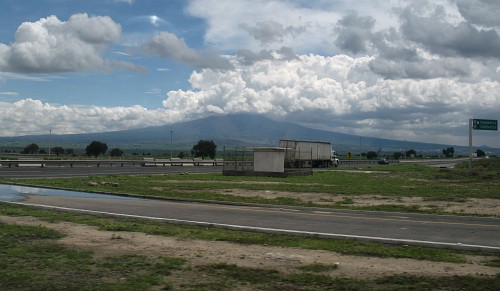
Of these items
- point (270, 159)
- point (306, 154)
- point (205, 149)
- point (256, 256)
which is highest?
point (205, 149)

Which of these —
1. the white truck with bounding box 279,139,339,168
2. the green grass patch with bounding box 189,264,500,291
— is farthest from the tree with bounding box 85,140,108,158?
the green grass patch with bounding box 189,264,500,291

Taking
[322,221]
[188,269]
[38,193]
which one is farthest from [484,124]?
[188,269]

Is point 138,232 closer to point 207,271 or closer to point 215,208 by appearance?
point 207,271

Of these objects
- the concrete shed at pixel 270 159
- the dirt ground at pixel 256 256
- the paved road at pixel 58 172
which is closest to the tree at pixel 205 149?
the paved road at pixel 58 172

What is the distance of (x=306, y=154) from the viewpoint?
65562mm

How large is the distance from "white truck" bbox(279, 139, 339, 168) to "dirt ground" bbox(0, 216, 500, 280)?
4201 centimetres

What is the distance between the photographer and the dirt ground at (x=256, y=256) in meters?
8.23

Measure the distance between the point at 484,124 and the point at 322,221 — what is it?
4574cm

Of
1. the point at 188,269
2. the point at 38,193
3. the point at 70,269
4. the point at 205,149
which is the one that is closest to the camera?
the point at 70,269

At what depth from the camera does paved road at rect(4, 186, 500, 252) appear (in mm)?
11695

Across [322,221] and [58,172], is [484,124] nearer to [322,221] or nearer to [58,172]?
[58,172]

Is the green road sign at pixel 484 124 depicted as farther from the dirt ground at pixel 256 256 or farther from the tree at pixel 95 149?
the tree at pixel 95 149

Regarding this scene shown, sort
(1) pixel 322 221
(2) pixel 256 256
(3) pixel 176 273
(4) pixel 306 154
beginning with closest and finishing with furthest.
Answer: (3) pixel 176 273 → (2) pixel 256 256 → (1) pixel 322 221 → (4) pixel 306 154

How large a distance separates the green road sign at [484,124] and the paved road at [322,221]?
4099 cm
